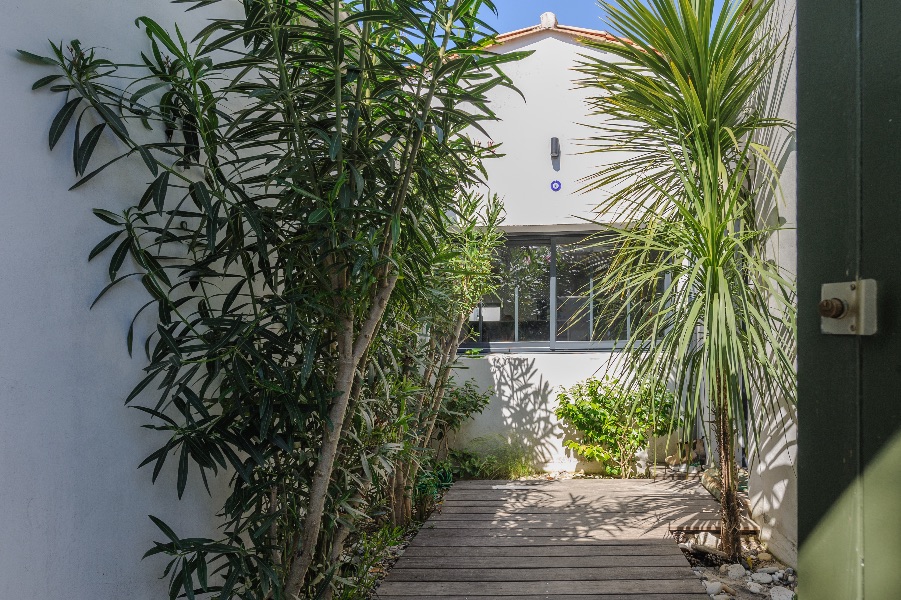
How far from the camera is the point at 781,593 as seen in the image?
104 inches

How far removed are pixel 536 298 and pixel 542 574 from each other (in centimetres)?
324

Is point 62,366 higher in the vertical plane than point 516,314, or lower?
higher

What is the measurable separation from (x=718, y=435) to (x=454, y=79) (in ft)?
7.24

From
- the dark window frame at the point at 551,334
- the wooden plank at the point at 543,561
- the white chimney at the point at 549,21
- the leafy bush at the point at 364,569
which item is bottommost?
the wooden plank at the point at 543,561

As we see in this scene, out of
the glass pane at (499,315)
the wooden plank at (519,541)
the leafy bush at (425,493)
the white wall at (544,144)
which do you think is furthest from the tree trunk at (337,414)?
the glass pane at (499,315)

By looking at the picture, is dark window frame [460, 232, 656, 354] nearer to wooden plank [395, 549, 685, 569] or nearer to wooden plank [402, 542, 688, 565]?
wooden plank [402, 542, 688, 565]

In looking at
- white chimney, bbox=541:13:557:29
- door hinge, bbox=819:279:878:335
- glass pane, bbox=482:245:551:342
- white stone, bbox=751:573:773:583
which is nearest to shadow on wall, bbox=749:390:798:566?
white stone, bbox=751:573:773:583

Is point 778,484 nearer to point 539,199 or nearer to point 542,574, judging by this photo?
point 542,574

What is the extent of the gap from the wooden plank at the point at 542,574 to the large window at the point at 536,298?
2905 millimetres

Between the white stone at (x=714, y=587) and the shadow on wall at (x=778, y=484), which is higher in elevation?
the shadow on wall at (x=778, y=484)

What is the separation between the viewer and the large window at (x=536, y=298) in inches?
227

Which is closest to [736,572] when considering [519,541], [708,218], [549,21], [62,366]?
[519,541]

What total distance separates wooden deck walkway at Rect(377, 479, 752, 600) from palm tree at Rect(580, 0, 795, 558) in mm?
465

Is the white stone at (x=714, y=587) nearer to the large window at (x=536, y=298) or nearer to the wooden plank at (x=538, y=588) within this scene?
the wooden plank at (x=538, y=588)
